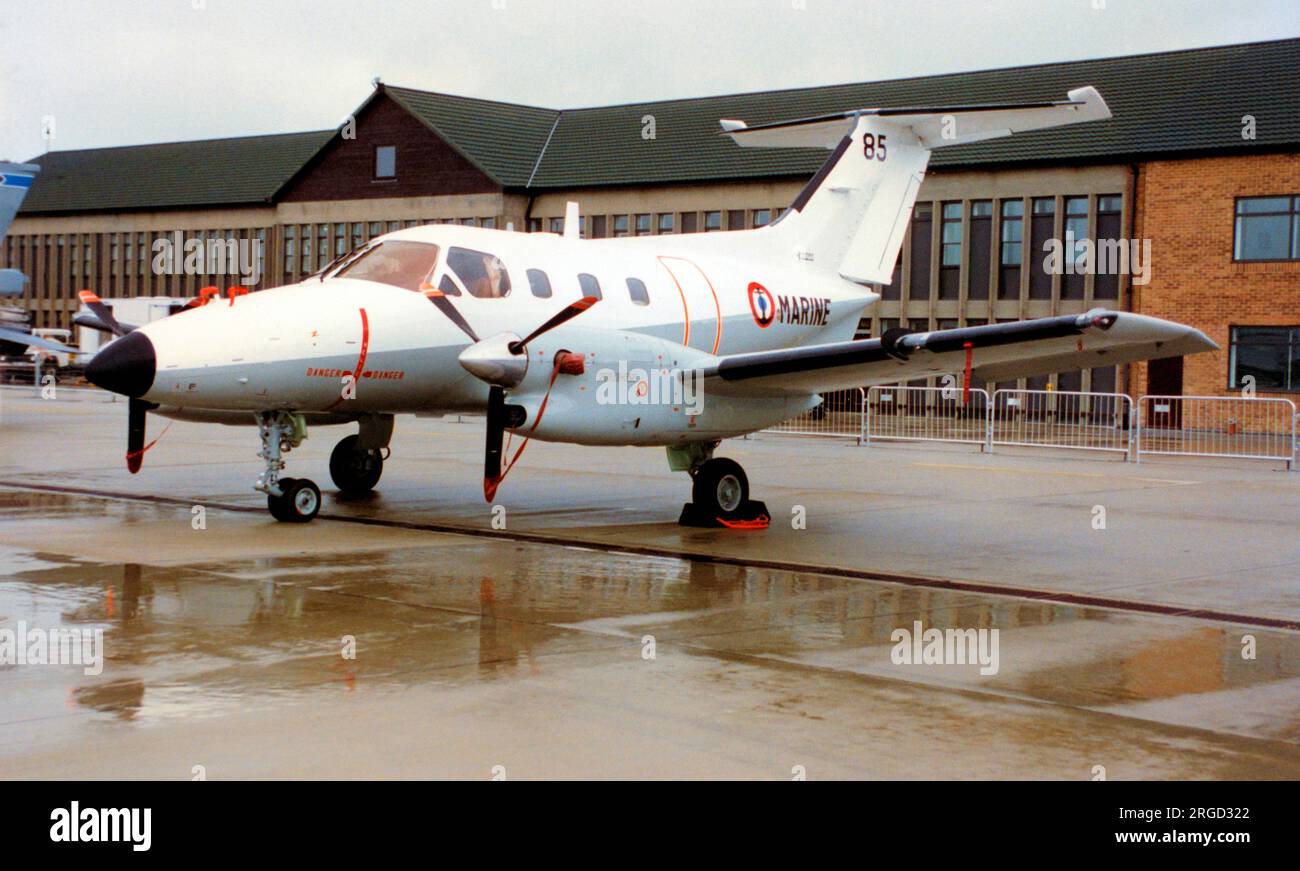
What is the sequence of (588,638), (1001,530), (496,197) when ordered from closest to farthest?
(588,638)
(1001,530)
(496,197)

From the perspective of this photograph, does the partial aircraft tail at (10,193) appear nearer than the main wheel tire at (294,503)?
No

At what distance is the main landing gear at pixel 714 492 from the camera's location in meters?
15.6

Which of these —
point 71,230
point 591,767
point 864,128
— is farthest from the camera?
point 71,230

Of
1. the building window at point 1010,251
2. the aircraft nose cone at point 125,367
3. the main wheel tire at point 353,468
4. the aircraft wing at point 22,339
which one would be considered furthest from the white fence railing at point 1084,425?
the aircraft wing at point 22,339

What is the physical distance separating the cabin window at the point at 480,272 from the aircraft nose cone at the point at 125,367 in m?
3.21

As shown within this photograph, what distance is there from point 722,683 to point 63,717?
135 inches

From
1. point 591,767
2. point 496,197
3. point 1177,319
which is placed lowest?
point 591,767

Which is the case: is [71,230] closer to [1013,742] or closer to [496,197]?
[496,197]

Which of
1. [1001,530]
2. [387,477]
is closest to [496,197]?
[387,477]

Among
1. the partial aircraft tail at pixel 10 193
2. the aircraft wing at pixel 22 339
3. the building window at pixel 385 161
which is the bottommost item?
the aircraft wing at pixel 22 339

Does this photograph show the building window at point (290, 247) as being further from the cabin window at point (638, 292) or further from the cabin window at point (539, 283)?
the cabin window at point (539, 283)

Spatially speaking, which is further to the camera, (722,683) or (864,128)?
(864,128)

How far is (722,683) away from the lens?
7965mm

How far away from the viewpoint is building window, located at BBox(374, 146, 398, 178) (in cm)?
5978
